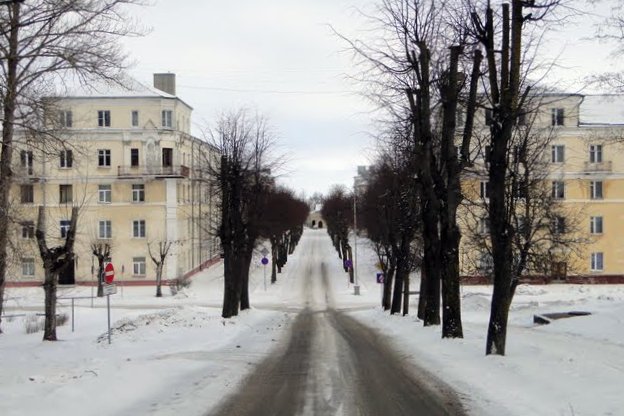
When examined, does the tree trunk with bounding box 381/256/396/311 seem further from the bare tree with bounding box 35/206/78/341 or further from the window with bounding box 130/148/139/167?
the window with bounding box 130/148/139/167

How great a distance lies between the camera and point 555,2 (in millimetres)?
12969

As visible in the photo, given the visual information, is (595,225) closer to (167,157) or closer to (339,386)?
(167,157)

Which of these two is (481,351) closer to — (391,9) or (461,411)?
(461,411)

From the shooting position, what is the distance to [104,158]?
54.9 meters

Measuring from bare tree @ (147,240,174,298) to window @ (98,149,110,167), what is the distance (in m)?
7.63

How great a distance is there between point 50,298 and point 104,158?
33655mm

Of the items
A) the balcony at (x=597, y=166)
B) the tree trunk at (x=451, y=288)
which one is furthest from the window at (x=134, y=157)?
the tree trunk at (x=451, y=288)

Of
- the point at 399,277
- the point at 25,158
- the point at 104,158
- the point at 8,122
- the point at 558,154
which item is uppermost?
the point at 558,154

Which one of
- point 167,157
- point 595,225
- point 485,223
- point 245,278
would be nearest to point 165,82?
point 167,157

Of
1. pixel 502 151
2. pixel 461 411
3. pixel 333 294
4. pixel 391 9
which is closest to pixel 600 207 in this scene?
pixel 333 294

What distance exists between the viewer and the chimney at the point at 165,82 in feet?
191

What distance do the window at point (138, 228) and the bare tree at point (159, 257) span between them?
1336 millimetres

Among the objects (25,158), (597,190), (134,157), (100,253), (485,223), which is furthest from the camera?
(597,190)

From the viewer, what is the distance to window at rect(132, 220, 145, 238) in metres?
55.6
